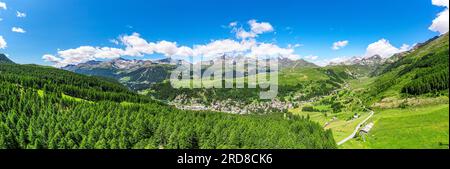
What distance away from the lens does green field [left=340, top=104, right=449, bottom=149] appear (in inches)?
3226

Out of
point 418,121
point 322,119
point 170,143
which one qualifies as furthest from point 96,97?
point 418,121

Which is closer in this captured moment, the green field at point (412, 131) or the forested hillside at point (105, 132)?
the forested hillside at point (105, 132)

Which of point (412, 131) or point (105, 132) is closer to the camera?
point (105, 132)

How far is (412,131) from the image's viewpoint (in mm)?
92000

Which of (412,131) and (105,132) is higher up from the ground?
(105,132)

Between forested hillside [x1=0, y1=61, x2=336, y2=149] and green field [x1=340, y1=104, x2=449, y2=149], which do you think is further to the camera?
green field [x1=340, y1=104, x2=449, y2=149]

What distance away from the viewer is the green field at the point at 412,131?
8194cm
